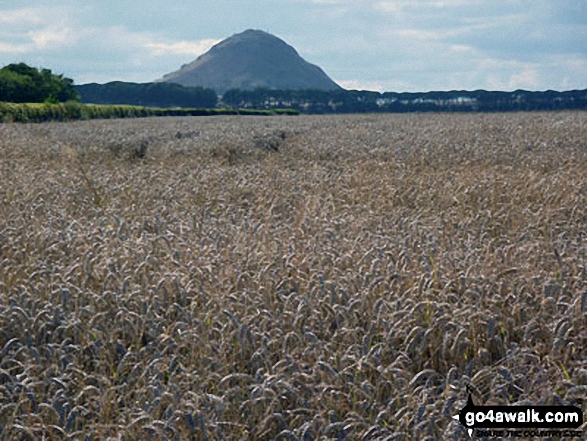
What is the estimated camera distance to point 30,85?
63.1 m

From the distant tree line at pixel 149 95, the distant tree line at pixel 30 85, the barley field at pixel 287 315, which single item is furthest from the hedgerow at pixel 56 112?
the distant tree line at pixel 149 95

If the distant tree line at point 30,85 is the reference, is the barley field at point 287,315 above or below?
below

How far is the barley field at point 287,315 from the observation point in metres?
3.18

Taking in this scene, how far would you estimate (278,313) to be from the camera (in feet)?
14.0

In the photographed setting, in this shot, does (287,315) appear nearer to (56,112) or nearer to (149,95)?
(56,112)

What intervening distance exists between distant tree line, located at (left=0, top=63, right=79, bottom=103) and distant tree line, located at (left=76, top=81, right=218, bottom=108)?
94.9 feet

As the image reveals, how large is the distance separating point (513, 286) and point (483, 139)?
1128 centimetres

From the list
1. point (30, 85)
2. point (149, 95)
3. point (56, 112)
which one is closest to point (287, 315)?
point (56, 112)

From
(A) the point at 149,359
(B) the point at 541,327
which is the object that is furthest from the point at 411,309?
(A) the point at 149,359

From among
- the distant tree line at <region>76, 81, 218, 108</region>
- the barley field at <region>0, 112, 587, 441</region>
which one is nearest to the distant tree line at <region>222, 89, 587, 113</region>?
the distant tree line at <region>76, 81, 218, 108</region>

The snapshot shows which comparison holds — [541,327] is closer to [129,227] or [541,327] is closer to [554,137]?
[129,227]

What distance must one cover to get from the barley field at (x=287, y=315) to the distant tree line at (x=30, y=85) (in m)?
53.3

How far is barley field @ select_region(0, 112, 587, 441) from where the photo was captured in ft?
10.4

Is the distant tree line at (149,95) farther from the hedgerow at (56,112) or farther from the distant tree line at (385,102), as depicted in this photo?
the hedgerow at (56,112)
